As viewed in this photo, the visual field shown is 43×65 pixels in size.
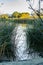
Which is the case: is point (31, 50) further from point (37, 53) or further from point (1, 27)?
point (1, 27)

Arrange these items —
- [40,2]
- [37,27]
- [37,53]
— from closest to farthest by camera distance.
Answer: [37,53] < [37,27] < [40,2]

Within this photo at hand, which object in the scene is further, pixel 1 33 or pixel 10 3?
pixel 10 3

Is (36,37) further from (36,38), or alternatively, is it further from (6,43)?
(6,43)

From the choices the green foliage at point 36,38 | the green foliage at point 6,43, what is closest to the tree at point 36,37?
the green foliage at point 36,38

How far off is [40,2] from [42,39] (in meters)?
1.75

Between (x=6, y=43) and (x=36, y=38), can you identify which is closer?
(x=6, y=43)

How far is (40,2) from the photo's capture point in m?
4.24

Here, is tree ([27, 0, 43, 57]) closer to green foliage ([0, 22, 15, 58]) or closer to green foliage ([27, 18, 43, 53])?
green foliage ([27, 18, 43, 53])

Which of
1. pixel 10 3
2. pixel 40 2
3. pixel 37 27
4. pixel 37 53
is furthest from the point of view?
pixel 10 3

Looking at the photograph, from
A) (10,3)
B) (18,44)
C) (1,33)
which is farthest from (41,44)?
(10,3)

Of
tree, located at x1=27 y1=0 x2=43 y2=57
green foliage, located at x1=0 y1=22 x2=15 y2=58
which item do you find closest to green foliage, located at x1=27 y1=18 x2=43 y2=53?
tree, located at x1=27 y1=0 x2=43 y2=57

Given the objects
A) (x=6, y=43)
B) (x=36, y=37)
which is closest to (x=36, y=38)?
(x=36, y=37)

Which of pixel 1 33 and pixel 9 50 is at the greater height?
pixel 1 33

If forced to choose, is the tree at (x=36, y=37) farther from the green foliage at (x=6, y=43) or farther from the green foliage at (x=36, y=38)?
→ the green foliage at (x=6, y=43)
